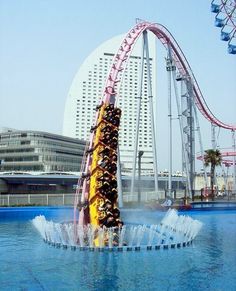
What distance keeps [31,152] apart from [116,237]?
7413 centimetres

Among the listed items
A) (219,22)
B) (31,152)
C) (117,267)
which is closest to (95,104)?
(31,152)

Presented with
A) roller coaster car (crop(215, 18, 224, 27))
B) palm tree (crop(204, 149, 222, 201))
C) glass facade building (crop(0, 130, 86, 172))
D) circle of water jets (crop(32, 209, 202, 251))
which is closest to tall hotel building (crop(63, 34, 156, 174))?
glass facade building (crop(0, 130, 86, 172))

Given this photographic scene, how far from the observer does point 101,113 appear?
62.2 ft

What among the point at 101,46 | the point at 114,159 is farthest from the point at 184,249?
the point at 101,46

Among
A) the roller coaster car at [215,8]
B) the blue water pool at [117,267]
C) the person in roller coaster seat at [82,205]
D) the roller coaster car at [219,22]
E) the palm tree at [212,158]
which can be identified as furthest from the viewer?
the palm tree at [212,158]

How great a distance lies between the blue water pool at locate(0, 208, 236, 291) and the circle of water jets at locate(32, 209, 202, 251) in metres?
0.41

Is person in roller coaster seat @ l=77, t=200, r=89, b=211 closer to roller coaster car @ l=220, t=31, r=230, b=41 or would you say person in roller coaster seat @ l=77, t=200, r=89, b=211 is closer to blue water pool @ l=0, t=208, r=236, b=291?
blue water pool @ l=0, t=208, r=236, b=291

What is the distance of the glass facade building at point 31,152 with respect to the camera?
290 feet

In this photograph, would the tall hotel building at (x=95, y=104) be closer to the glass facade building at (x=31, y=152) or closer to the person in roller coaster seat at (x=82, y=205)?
the glass facade building at (x=31, y=152)

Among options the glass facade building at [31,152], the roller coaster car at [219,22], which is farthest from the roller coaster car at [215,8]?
the glass facade building at [31,152]

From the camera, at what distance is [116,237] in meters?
16.6

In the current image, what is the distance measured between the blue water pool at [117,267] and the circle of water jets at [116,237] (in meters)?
0.41

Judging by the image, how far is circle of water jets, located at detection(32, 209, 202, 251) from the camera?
16.0 meters

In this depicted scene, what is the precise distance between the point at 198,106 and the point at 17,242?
3859cm
